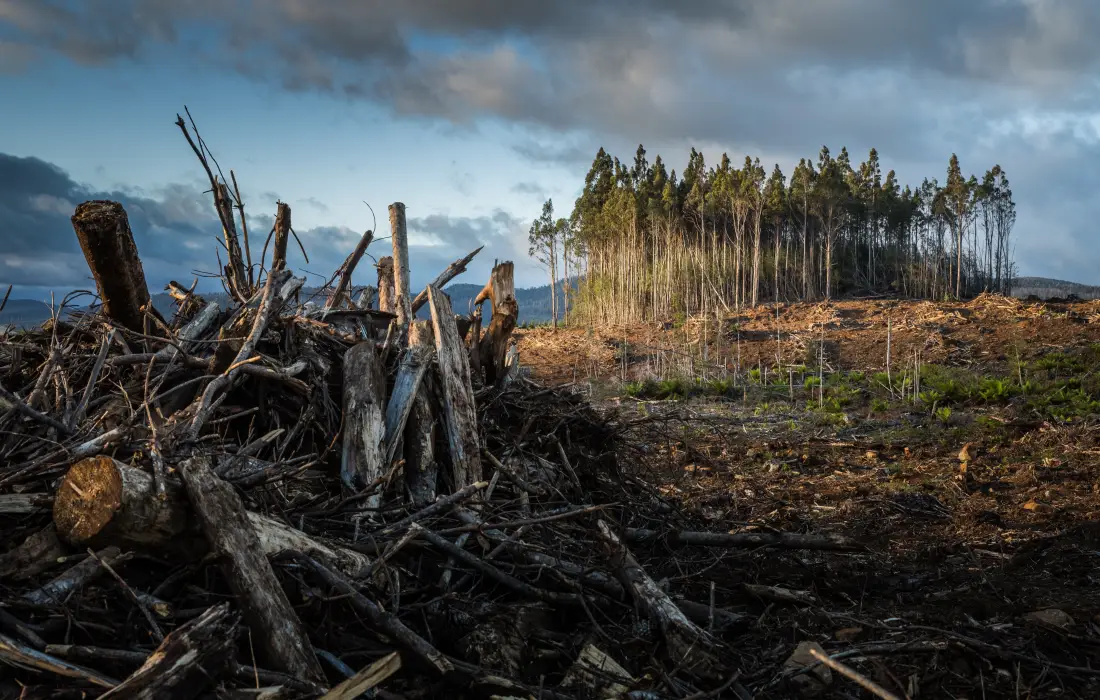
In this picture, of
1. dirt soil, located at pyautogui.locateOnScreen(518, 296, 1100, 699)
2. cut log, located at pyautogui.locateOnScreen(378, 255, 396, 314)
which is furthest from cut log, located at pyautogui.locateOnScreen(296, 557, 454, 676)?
cut log, located at pyautogui.locateOnScreen(378, 255, 396, 314)

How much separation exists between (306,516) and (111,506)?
107 cm

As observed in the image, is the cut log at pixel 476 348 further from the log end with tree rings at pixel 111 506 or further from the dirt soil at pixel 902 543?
the log end with tree rings at pixel 111 506

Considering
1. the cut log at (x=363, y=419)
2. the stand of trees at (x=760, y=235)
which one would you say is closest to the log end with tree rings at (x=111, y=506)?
the cut log at (x=363, y=419)

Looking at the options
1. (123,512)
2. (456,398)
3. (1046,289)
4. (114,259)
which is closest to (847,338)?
(456,398)

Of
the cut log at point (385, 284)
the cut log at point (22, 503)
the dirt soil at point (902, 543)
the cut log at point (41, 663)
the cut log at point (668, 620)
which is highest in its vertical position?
the cut log at point (385, 284)

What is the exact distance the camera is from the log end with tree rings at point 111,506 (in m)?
2.34

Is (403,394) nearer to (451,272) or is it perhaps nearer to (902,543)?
(451,272)

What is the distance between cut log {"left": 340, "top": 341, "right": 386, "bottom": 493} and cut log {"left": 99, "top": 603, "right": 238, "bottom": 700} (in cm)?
153

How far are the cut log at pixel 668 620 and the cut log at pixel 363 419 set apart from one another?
1298 millimetres

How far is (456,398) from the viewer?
4.56 metres

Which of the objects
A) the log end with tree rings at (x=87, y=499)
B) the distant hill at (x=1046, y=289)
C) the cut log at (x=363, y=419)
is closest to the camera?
the log end with tree rings at (x=87, y=499)

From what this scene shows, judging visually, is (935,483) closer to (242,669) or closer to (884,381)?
(242,669)

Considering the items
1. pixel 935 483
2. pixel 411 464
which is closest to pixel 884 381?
pixel 935 483

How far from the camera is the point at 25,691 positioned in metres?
2.04
